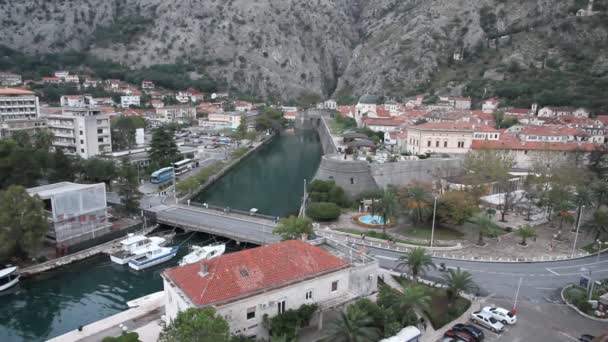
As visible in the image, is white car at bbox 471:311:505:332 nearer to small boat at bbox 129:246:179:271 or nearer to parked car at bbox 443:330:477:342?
parked car at bbox 443:330:477:342

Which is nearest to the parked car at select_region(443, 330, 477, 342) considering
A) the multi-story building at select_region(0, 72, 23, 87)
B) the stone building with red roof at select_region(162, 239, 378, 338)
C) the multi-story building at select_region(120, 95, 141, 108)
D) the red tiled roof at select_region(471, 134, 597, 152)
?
the stone building with red roof at select_region(162, 239, 378, 338)

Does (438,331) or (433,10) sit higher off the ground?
(433,10)

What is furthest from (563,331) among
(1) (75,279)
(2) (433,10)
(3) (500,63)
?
(2) (433,10)

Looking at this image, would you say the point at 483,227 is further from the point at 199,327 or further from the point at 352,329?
the point at 199,327

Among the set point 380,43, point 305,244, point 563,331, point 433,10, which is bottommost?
point 563,331

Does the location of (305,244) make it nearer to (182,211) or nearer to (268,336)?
(268,336)

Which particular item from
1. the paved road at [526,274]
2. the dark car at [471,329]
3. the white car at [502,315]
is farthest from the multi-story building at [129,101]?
the white car at [502,315]

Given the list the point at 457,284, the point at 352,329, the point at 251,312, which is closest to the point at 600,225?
the point at 457,284
